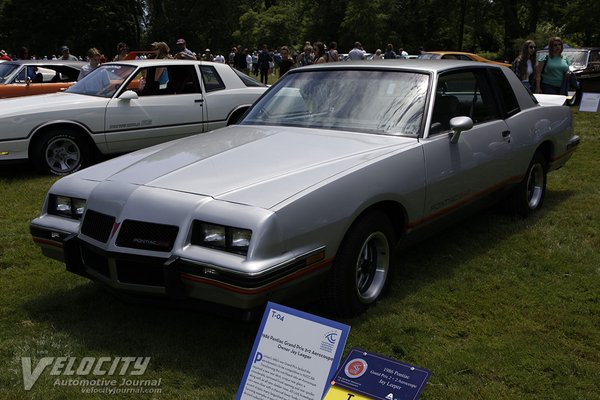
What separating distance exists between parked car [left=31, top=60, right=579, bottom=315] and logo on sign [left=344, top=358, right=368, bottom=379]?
730 mm

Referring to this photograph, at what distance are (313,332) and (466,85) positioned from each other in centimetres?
323

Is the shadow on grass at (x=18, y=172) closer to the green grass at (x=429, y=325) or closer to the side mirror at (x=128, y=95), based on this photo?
the side mirror at (x=128, y=95)

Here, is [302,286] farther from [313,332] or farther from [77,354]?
[77,354]

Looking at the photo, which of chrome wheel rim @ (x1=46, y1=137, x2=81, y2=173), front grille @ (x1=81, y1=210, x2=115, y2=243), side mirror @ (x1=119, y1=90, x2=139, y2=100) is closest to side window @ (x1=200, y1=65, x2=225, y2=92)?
side mirror @ (x1=119, y1=90, x2=139, y2=100)

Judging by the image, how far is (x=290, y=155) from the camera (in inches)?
148

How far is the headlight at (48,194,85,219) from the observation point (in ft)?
12.1

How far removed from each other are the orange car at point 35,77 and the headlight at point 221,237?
8499 millimetres

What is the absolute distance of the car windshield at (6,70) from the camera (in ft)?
35.5

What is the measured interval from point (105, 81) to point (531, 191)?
564 cm

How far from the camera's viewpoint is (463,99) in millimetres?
4758

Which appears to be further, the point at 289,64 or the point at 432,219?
the point at 289,64

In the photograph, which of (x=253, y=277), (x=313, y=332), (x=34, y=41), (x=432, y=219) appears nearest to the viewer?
(x=313, y=332)

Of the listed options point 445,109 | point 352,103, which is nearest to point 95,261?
point 352,103

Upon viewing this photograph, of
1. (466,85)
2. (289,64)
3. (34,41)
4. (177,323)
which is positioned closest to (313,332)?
(177,323)
